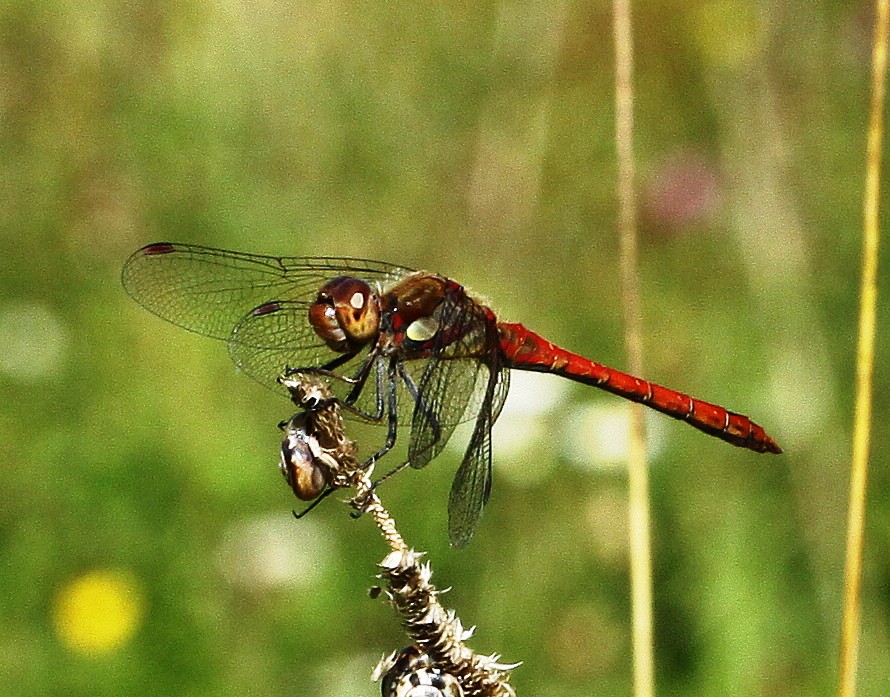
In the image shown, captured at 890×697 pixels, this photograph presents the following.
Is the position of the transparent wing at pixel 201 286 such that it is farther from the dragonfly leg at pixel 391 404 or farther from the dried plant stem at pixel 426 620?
the dried plant stem at pixel 426 620

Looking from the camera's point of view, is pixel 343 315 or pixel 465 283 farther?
pixel 465 283

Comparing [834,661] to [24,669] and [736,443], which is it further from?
[24,669]

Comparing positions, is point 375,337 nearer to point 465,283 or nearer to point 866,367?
point 866,367

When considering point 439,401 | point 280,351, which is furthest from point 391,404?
point 280,351

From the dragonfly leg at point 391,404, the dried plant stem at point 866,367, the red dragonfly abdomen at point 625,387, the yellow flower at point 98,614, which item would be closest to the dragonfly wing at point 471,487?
the dragonfly leg at point 391,404

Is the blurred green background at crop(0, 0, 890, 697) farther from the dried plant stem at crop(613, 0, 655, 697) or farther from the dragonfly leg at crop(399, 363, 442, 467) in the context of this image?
the dried plant stem at crop(613, 0, 655, 697)

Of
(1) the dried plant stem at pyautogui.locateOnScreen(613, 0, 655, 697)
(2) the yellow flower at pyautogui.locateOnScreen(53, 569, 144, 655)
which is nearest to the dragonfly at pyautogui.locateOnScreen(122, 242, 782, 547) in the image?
(1) the dried plant stem at pyautogui.locateOnScreen(613, 0, 655, 697)
